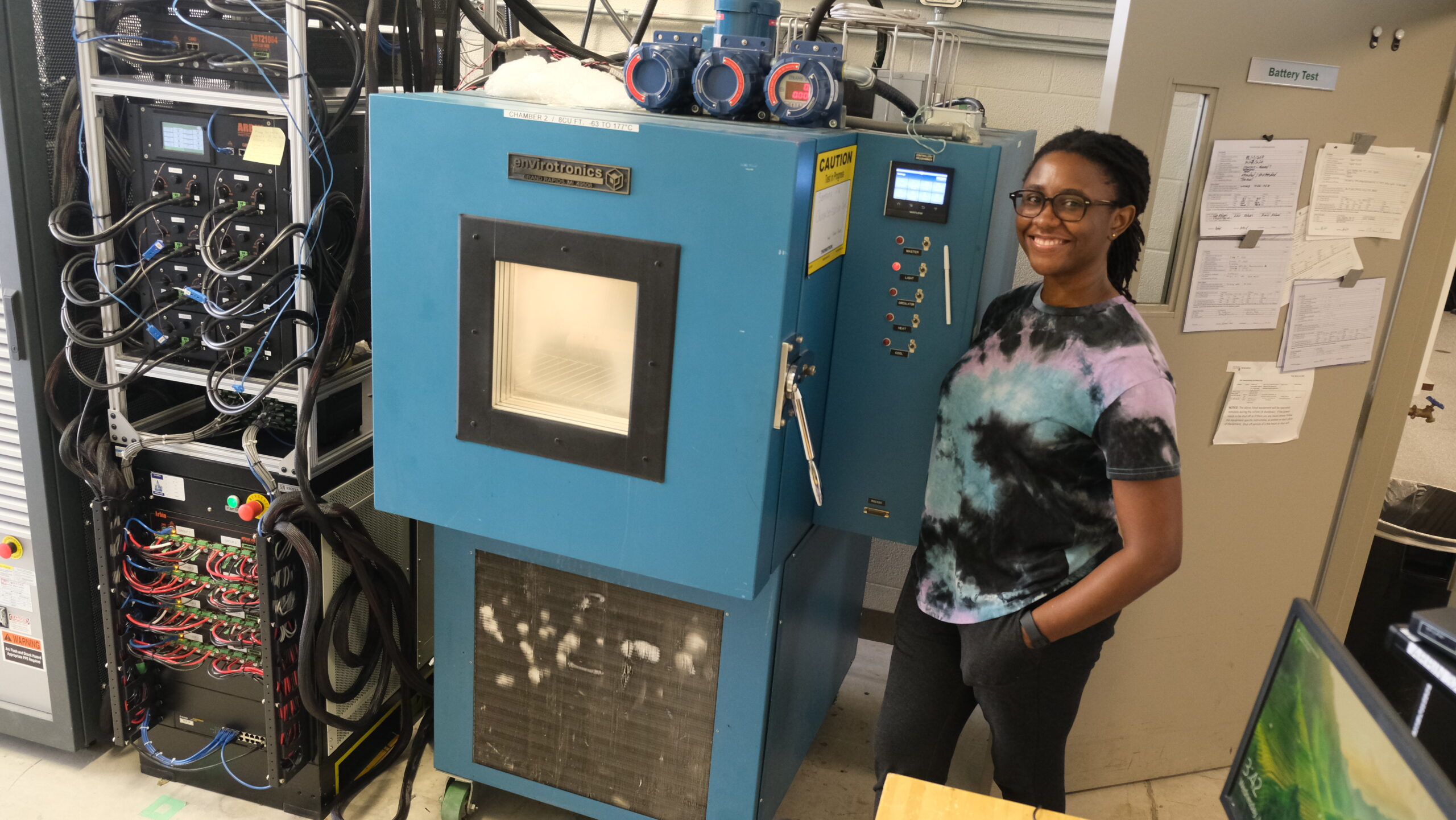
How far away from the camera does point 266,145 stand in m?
1.98

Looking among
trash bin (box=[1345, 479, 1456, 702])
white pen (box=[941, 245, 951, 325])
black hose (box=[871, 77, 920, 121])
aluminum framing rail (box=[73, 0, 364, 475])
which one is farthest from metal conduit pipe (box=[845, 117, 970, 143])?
trash bin (box=[1345, 479, 1456, 702])

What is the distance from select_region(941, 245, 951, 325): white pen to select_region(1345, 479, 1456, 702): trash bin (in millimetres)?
1491

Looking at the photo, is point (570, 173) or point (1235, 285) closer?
point (570, 173)

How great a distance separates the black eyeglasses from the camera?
156 cm

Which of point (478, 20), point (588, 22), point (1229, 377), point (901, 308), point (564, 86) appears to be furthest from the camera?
point (588, 22)

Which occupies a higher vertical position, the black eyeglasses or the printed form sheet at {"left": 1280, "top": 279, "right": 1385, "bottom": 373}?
the black eyeglasses

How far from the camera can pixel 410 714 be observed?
255 centimetres

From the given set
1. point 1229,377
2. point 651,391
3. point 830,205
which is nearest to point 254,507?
point 651,391

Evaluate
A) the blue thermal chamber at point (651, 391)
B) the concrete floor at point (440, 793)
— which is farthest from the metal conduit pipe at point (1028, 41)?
the concrete floor at point (440, 793)

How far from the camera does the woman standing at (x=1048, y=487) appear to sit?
5.09 ft

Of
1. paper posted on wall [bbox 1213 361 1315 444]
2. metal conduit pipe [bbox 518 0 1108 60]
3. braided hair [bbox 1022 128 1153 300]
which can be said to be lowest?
paper posted on wall [bbox 1213 361 1315 444]

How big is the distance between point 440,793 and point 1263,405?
85.6 inches

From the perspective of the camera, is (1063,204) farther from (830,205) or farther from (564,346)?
(564,346)

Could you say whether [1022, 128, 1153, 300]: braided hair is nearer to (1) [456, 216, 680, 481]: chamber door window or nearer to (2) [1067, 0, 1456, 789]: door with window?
(2) [1067, 0, 1456, 789]: door with window
